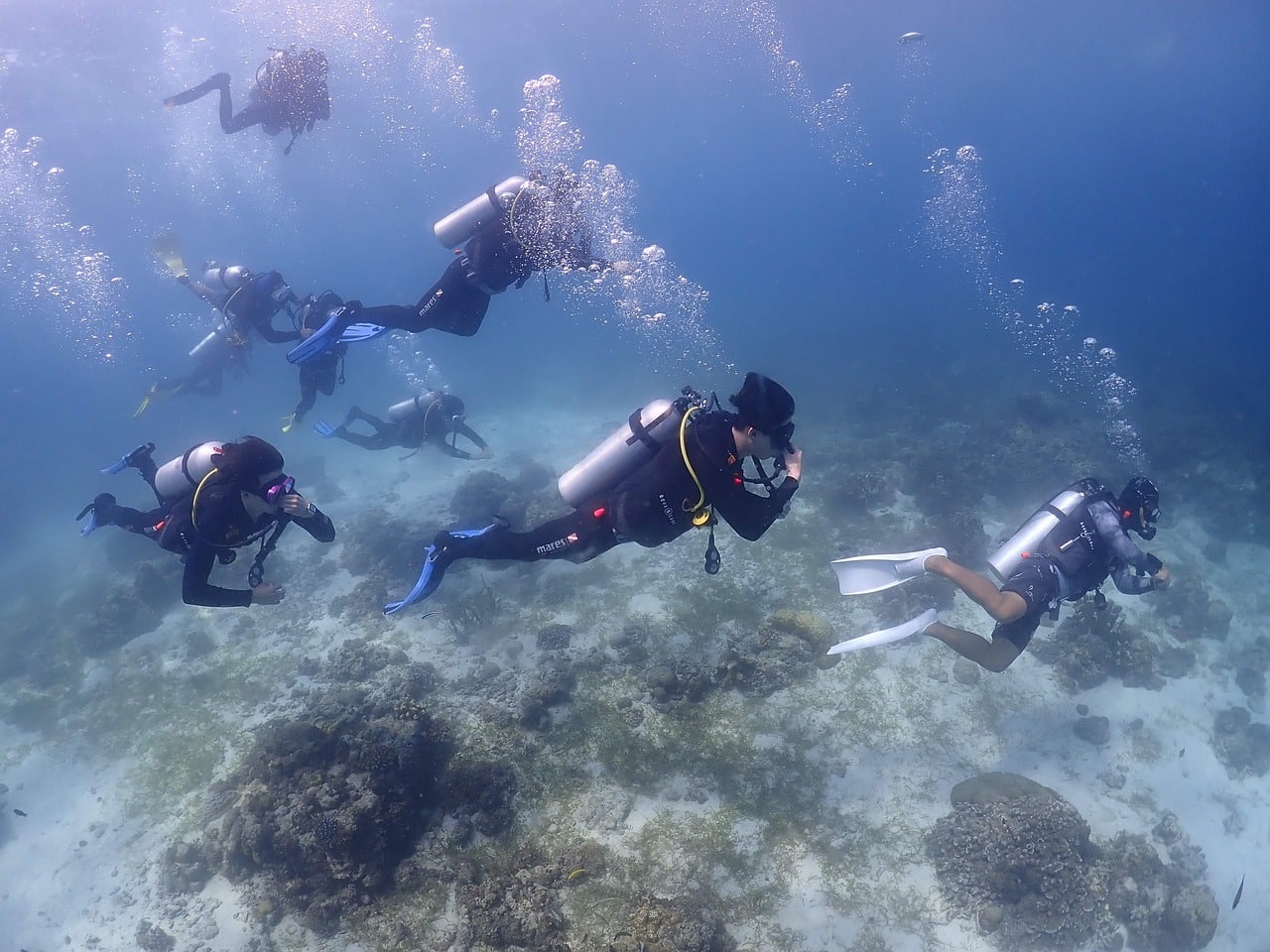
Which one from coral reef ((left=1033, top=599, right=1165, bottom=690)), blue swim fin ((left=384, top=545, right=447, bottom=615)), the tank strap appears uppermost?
the tank strap

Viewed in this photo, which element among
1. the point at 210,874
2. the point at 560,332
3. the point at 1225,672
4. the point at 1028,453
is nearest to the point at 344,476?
the point at 210,874

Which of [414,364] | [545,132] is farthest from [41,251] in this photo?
[545,132]

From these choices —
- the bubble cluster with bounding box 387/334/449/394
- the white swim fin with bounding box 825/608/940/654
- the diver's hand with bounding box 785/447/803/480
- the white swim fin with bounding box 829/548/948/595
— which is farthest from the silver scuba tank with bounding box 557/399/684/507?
the bubble cluster with bounding box 387/334/449/394

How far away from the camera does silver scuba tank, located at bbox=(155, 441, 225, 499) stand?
7750 mm

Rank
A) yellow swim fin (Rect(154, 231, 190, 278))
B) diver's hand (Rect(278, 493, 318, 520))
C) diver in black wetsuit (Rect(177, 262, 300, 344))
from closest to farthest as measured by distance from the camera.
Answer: diver's hand (Rect(278, 493, 318, 520)), diver in black wetsuit (Rect(177, 262, 300, 344)), yellow swim fin (Rect(154, 231, 190, 278))

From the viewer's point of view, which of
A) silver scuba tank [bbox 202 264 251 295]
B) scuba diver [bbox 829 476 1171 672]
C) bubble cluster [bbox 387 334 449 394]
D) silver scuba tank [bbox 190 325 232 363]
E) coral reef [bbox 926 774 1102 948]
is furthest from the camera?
bubble cluster [bbox 387 334 449 394]

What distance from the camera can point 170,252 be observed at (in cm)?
1786

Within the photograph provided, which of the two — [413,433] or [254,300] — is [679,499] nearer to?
[413,433]

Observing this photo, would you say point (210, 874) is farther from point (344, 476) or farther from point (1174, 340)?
point (1174, 340)

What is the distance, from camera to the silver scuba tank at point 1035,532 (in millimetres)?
8391

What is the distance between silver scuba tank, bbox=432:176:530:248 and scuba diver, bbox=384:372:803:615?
5288 mm

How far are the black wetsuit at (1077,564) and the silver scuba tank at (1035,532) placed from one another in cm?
8

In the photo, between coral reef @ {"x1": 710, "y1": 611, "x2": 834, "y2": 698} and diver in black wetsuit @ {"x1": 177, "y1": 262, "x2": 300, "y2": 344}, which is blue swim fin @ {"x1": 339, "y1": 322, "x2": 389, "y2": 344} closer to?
diver in black wetsuit @ {"x1": 177, "y1": 262, "x2": 300, "y2": 344}

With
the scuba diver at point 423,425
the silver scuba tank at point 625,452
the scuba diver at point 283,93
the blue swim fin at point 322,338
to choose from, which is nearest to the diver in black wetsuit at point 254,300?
the scuba diver at point 423,425
